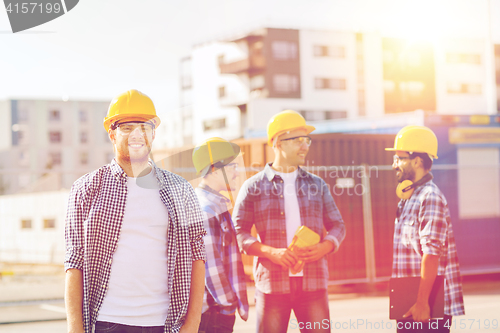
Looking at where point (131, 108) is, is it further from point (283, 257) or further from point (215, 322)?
point (283, 257)

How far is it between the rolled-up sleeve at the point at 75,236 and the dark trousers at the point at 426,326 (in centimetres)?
222

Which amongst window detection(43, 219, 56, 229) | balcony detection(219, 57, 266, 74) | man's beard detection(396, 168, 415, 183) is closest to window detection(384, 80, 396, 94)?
balcony detection(219, 57, 266, 74)

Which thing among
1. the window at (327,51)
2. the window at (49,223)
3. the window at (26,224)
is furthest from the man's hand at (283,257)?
the window at (327,51)

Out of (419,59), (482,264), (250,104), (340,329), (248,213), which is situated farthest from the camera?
(419,59)

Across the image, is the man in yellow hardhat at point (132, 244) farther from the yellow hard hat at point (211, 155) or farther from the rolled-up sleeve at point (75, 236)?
the yellow hard hat at point (211, 155)

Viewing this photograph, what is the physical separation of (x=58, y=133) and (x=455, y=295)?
248ft

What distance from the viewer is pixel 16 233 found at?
9414 mm

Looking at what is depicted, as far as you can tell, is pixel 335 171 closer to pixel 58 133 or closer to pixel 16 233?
pixel 16 233

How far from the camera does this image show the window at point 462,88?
175ft

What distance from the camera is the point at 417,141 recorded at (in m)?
3.97

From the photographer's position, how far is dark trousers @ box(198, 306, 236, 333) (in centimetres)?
344

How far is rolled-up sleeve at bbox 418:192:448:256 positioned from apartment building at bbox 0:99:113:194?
232ft

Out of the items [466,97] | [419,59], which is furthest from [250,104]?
[466,97]

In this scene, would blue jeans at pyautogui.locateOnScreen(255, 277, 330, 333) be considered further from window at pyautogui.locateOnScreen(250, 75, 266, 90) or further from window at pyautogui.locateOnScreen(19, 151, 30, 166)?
window at pyautogui.locateOnScreen(19, 151, 30, 166)
